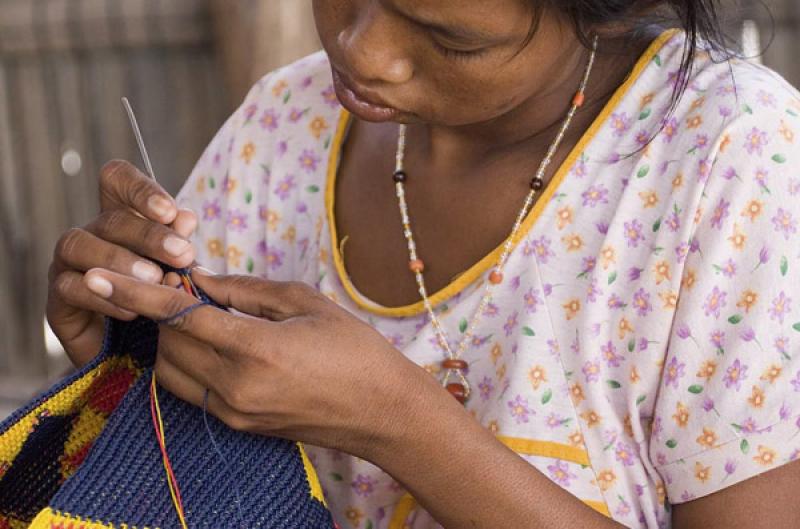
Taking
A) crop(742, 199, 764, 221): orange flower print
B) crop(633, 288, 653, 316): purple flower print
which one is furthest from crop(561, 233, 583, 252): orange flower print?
crop(742, 199, 764, 221): orange flower print

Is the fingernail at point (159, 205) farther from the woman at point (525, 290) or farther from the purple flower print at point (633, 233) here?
the purple flower print at point (633, 233)

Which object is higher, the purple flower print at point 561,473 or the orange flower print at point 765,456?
the orange flower print at point 765,456

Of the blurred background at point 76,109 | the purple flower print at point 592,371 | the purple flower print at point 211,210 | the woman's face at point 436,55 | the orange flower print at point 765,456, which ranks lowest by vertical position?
the blurred background at point 76,109

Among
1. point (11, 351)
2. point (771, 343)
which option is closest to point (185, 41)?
point (11, 351)

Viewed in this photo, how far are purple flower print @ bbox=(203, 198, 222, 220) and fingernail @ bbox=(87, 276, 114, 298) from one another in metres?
0.55

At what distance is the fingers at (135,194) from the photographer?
1.35 metres

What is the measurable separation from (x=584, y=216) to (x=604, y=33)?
22 centimetres

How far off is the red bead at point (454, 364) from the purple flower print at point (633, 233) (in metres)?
0.26

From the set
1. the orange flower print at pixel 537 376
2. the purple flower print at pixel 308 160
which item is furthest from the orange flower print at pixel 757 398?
the purple flower print at pixel 308 160

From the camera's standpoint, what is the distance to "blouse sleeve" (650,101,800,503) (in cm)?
126

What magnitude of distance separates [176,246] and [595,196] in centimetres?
50

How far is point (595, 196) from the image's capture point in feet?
4.67

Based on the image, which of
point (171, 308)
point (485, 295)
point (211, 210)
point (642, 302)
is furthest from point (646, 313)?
point (211, 210)

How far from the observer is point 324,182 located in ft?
5.60
